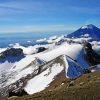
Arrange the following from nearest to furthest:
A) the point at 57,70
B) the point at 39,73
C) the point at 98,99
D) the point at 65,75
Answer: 1. the point at 98,99
2. the point at 65,75
3. the point at 57,70
4. the point at 39,73

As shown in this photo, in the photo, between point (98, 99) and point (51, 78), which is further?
point (51, 78)

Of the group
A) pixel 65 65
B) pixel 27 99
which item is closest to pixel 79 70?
pixel 65 65

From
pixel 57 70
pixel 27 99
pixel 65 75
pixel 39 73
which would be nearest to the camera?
pixel 27 99

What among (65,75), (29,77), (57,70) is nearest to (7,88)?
(29,77)

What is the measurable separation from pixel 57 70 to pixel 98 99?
425ft

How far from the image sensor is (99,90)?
4028cm

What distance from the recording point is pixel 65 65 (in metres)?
168

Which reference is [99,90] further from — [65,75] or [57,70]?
[57,70]

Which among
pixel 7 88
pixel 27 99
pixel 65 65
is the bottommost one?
pixel 7 88

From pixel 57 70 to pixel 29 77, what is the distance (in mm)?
22916

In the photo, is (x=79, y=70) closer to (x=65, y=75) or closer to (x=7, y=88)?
(x=65, y=75)

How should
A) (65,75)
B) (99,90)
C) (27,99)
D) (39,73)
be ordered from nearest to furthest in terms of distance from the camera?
(99,90) < (27,99) < (65,75) < (39,73)

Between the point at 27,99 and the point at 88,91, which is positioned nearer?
the point at 88,91

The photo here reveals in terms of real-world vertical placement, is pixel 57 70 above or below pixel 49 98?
below
